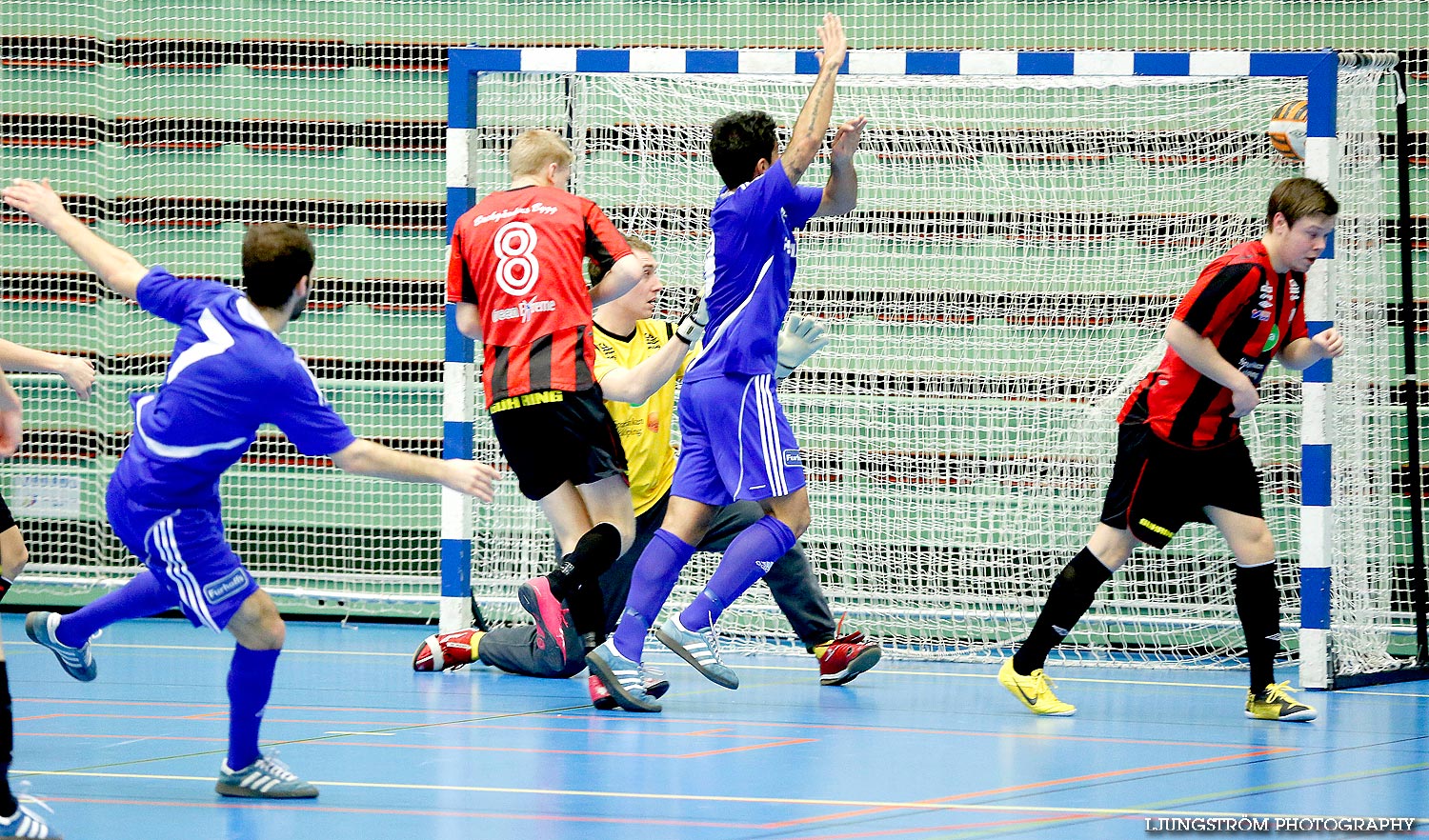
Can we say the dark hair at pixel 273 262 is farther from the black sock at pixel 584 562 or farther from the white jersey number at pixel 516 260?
the black sock at pixel 584 562

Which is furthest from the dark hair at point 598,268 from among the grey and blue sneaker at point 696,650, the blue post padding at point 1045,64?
the blue post padding at point 1045,64

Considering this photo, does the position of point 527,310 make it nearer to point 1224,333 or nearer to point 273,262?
point 273,262

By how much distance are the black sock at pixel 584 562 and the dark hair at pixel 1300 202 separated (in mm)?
2482

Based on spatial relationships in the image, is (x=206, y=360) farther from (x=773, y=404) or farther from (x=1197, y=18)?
(x=1197, y=18)

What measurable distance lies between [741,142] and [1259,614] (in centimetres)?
238

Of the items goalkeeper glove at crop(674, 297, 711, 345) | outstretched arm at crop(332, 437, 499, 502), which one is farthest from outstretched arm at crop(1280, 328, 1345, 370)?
outstretched arm at crop(332, 437, 499, 502)

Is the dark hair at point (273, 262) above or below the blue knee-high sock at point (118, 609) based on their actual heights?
above

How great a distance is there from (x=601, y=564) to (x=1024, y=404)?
121 inches

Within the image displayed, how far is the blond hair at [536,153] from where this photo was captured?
225 inches

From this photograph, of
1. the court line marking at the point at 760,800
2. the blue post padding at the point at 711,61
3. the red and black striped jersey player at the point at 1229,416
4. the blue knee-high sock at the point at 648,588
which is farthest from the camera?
the blue post padding at the point at 711,61

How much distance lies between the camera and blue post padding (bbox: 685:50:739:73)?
271 inches

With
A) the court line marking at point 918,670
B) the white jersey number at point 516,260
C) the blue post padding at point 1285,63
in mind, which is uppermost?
the blue post padding at point 1285,63

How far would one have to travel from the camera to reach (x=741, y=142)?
5.65 meters

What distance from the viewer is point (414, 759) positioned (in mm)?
4734
